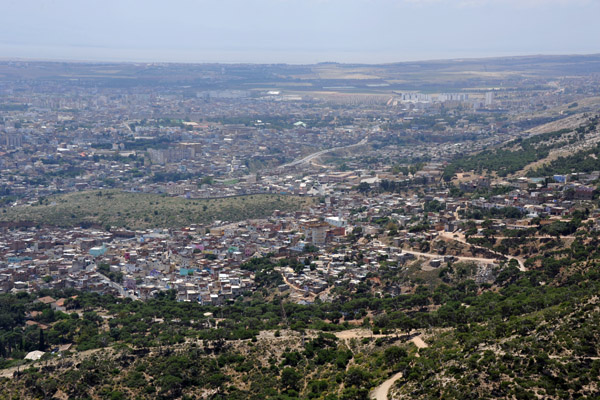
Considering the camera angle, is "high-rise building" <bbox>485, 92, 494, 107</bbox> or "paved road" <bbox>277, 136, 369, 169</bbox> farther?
"high-rise building" <bbox>485, 92, 494, 107</bbox>

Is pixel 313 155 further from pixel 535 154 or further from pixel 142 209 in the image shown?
pixel 142 209

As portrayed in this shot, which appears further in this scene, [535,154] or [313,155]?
[313,155]

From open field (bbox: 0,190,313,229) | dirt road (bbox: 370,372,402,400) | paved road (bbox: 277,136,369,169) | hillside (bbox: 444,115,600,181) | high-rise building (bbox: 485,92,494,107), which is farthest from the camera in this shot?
high-rise building (bbox: 485,92,494,107)

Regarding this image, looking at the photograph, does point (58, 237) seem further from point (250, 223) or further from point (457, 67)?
point (457, 67)

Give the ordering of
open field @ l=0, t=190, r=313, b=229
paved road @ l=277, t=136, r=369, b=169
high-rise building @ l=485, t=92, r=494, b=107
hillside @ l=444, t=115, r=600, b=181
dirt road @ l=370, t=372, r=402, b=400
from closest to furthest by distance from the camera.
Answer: dirt road @ l=370, t=372, r=402, b=400 < open field @ l=0, t=190, r=313, b=229 < hillside @ l=444, t=115, r=600, b=181 < paved road @ l=277, t=136, r=369, b=169 < high-rise building @ l=485, t=92, r=494, b=107

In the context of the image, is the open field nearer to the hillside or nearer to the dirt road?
the hillside

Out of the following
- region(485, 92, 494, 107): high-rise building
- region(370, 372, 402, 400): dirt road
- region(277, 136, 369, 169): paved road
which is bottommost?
region(277, 136, 369, 169): paved road

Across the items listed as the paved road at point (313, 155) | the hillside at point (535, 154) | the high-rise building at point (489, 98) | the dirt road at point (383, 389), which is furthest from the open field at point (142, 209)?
the high-rise building at point (489, 98)

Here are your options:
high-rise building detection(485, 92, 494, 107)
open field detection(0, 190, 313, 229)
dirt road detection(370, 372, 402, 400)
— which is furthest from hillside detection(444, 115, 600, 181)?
high-rise building detection(485, 92, 494, 107)

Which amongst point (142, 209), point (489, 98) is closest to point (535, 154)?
point (142, 209)
